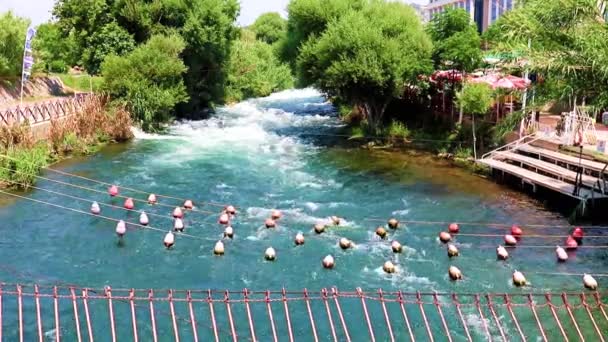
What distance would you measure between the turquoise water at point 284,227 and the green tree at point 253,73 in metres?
23.3

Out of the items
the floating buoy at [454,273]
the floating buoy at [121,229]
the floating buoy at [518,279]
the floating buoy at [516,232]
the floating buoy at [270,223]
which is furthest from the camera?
the floating buoy at [270,223]

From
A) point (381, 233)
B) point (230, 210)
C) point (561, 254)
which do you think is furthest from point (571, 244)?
point (230, 210)

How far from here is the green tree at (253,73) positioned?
5777cm

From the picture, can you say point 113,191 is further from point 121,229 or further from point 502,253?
point 502,253

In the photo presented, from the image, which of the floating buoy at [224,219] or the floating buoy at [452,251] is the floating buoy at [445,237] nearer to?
the floating buoy at [452,251]

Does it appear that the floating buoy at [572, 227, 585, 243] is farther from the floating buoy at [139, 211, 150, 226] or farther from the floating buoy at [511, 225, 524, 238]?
the floating buoy at [139, 211, 150, 226]

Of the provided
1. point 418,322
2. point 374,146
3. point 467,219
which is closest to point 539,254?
point 467,219

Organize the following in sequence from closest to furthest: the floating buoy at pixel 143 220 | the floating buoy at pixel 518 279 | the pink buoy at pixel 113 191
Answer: the floating buoy at pixel 518 279 < the floating buoy at pixel 143 220 < the pink buoy at pixel 113 191

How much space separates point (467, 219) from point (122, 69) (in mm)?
24911

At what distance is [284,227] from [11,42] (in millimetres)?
27975

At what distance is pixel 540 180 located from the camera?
24.3 meters

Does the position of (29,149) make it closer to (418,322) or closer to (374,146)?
(374,146)

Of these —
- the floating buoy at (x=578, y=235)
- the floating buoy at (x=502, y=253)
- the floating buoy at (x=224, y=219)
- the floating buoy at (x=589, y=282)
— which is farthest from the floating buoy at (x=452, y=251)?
the floating buoy at (x=224, y=219)

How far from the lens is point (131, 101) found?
3859cm
